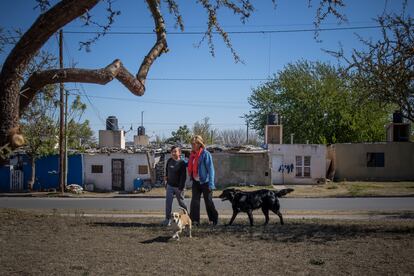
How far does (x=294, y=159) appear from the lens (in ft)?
105

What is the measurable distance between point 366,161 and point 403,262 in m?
28.4

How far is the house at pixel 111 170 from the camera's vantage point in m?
30.2

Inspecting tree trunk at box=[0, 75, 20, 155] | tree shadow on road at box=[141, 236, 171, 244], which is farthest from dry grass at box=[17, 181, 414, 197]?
tree trunk at box=[0, 75, 20, 155]

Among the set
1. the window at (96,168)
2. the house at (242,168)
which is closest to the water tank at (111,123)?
the window at (96,168)

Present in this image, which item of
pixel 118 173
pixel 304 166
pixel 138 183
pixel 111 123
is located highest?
pixel 111 123

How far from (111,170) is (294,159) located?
13.0 metres

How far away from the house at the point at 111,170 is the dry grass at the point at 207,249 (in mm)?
19522

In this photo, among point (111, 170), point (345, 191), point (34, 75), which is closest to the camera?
point (34, 75)

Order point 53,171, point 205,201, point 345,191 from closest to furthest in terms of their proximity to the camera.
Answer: point 205,201 → point 345,191 → point 53,171

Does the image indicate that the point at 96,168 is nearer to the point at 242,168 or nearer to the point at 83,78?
the point at 242,168

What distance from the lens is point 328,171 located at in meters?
35.2

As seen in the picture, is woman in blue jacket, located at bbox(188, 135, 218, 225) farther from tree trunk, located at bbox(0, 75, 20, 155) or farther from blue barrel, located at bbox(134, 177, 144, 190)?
blue barrel, located at bbox(134, 177, 144, 190)

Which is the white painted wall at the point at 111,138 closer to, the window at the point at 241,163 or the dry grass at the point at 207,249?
the window at the point at 241,163

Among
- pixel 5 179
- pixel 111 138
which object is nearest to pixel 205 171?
pixel 5 179
